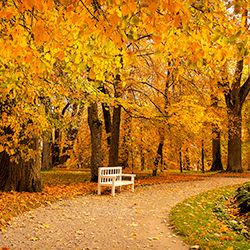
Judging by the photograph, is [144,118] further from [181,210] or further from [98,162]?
[181,210]

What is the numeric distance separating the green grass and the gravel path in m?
0.23

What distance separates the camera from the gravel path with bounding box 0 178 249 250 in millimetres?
4352

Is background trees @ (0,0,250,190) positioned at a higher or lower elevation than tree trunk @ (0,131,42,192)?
higher

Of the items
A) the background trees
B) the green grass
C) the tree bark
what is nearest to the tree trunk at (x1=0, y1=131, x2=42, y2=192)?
the background trees

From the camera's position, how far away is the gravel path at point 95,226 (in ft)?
14.3

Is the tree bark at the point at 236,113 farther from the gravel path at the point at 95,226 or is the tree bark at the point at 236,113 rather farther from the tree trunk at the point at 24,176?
the tree trunk at the point at 24,176

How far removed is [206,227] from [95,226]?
1990 mm

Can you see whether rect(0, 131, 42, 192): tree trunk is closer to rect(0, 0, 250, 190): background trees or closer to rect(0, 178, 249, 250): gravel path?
rect(0, 0, 250, 190): background trees

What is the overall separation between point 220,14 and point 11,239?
14.1 feet

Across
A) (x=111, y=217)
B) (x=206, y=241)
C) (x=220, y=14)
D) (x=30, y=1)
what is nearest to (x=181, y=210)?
(x=111, y=217)

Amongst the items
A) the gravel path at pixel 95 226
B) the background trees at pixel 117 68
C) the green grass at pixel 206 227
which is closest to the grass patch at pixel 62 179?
the background trees at pixel 117 68

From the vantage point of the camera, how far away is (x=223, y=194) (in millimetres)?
8758

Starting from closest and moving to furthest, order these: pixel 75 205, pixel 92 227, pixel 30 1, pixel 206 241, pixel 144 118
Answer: pixel 30 1
pixel 206 241
pixel 92 227
pixel 75 205
pixel 144 118

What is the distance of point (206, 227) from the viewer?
5.00 m
